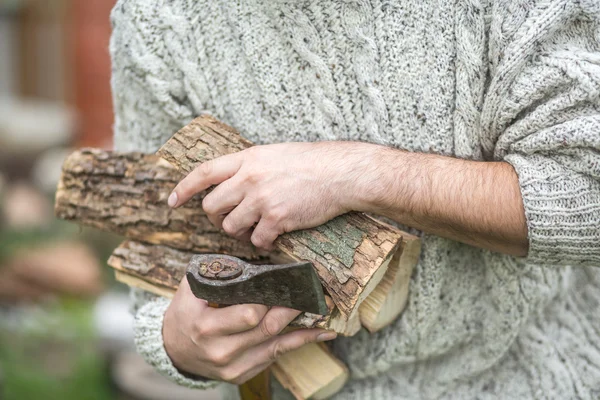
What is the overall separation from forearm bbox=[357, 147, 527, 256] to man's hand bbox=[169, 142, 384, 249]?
0.12 feet

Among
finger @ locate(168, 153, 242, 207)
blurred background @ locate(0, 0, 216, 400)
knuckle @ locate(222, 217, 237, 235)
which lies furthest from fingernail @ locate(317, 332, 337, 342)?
blurred background @ locate(0, 0, 216, 400)

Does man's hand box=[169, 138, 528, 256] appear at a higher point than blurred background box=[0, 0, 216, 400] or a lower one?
higher

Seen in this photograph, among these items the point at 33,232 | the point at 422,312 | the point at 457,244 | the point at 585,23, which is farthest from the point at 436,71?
the point at 33,232

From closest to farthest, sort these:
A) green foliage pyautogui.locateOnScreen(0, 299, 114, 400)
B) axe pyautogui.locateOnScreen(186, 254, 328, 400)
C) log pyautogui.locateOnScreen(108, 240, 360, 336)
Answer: axe pyautogui.locateOnScreen(186, 254, 328, 400)
log pyautogui.locateOnScreen(108, 240, 360, 336)
green foliage pyautogui.locateOnScreen(0, 299, 114, 400)

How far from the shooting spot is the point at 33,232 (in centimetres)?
496

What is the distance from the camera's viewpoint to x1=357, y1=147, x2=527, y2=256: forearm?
1.34 meters

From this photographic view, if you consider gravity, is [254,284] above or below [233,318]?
above

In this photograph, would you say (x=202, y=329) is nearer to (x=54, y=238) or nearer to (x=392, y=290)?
(x=392, y=290)

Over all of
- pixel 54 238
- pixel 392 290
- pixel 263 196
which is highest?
pixel 263 196

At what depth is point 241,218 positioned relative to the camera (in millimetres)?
1424

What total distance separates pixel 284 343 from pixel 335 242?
0.28 metres

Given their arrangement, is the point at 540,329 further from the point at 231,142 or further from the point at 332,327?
the point at 231,142

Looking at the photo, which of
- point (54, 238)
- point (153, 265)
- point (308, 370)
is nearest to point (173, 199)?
point (153, 265)

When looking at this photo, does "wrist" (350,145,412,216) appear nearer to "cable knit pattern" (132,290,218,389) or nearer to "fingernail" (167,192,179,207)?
"fingernail" (167,192,179,207)
